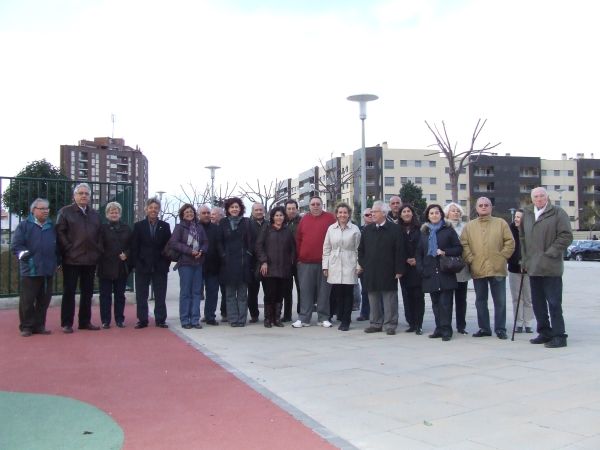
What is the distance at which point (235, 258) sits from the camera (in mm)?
9578

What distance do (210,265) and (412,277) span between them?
10.1 feet

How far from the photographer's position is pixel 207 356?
24.0 ft

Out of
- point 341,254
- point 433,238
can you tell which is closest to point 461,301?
point 433,238

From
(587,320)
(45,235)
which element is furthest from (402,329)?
(45,235)

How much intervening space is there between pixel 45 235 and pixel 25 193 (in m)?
3.31

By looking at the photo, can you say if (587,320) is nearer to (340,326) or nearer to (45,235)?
(340,326)

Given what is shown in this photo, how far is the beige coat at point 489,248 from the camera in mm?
8305

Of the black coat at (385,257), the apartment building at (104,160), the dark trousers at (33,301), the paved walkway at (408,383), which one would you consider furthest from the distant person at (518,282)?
the apartment building at (104,160)

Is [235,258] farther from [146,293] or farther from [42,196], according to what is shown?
[42,196]

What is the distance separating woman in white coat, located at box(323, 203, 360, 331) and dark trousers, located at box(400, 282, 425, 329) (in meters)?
0.81

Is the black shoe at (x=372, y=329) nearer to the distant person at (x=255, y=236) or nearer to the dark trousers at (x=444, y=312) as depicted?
the dark trousers at (x=444, y=312)

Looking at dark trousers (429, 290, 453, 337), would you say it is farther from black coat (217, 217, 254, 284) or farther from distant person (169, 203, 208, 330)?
distant person (169, 203, 208, 330)

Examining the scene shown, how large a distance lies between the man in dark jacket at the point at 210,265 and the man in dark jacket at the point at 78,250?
62.6 inches

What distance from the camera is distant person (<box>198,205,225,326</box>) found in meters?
9.73
